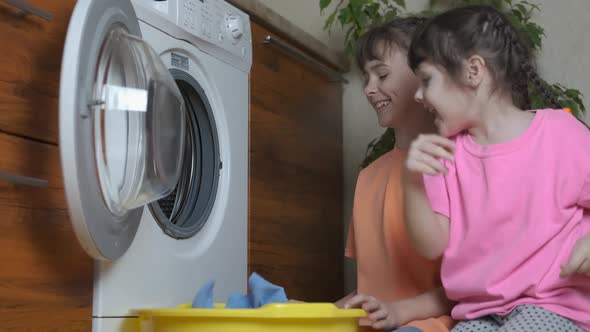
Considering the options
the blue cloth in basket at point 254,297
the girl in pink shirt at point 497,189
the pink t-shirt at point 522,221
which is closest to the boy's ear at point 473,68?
the girl in pink shirt at point 497,189

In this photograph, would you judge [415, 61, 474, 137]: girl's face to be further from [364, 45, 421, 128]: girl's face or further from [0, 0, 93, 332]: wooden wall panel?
[0, 0, 93, 332]: wooden wall panel

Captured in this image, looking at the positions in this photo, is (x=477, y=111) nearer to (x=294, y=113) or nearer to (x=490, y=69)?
(x=490, y=69)

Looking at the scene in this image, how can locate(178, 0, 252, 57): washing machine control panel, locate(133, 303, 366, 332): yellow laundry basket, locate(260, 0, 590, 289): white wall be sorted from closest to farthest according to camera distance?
1. locate(133, 303, 366, 332): yellow laundry basket
2. locate(178, 0, 252, 57): washing machine control panel
3. locate(260, 0, 590, 289): white wall

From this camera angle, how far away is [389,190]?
170 cm

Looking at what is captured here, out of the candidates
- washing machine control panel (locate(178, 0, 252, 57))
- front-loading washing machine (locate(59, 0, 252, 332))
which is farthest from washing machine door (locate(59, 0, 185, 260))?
washing machine control panel (locate(178, 0, 252, 57))

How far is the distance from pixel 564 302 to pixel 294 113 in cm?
106

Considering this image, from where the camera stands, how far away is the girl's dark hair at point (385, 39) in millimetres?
1738

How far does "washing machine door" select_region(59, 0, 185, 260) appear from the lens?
106 cm

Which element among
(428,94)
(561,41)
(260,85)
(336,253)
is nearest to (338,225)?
(336,253)

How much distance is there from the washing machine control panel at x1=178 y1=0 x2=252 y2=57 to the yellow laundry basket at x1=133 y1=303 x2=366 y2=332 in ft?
2.03

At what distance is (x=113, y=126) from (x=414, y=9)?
1.55 m

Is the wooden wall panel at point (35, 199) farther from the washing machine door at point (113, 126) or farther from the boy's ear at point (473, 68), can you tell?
the boy's ear at point (473, 68)

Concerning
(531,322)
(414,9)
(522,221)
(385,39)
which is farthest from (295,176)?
(531,322)

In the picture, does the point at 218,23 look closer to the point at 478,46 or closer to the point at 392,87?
the point at 392,87
